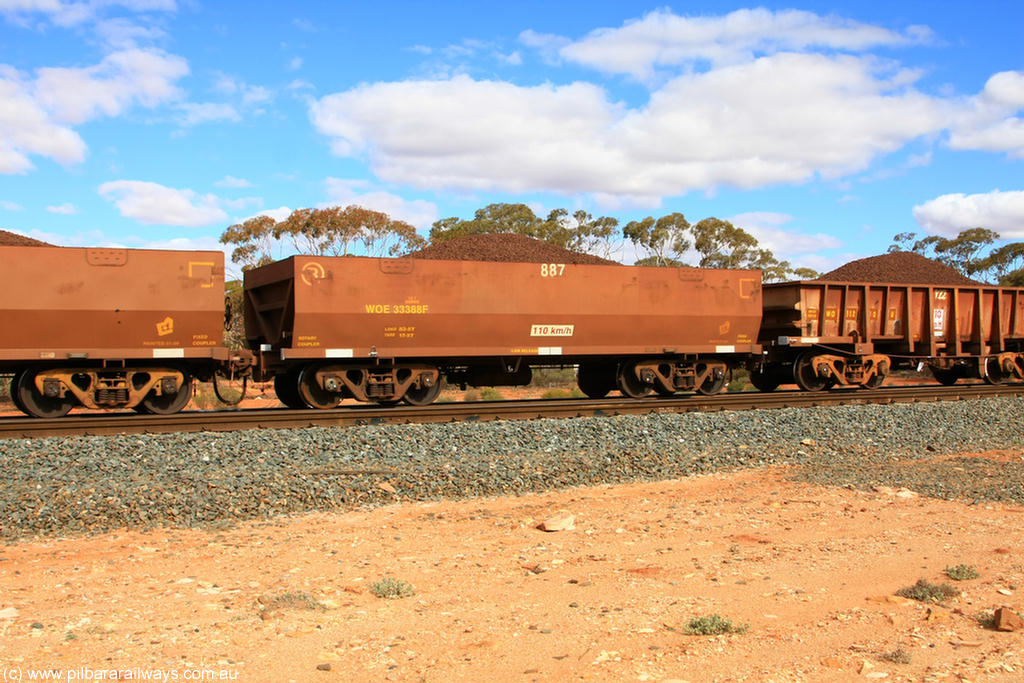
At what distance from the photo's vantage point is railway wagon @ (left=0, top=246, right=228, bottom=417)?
11.6 metres

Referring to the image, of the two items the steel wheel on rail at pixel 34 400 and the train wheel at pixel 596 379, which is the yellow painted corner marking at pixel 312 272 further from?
the train wheel at pixel 596 379

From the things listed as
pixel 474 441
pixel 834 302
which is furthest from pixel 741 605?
pixel 834 302

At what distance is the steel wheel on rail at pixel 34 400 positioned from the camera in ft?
39.2

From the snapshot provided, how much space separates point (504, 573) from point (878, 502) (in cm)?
434

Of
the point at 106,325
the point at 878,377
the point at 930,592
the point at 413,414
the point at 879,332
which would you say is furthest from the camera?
the point at 879,332

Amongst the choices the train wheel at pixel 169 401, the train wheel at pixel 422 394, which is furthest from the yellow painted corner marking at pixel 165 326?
the train wheel at pixel 422 394

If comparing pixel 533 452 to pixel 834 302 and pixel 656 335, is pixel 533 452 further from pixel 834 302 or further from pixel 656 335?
pixel 834 302

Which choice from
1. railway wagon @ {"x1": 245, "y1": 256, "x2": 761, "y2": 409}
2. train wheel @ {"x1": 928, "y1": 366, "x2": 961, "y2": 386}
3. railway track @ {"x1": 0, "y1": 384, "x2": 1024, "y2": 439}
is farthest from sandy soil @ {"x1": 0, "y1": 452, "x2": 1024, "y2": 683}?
train wheel @ {"x1": 928, "y1": 366, "x2": 961, "y2": 386}

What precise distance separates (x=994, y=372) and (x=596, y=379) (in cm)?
1106

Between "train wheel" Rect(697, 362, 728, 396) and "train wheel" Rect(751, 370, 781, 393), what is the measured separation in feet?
8.18

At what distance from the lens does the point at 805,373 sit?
17.4 meters

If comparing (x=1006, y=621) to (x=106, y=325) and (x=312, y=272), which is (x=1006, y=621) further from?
(x=106, y=325)

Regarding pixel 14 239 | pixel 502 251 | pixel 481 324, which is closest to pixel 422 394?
pixel 481 324

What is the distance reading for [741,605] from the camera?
5105mm
